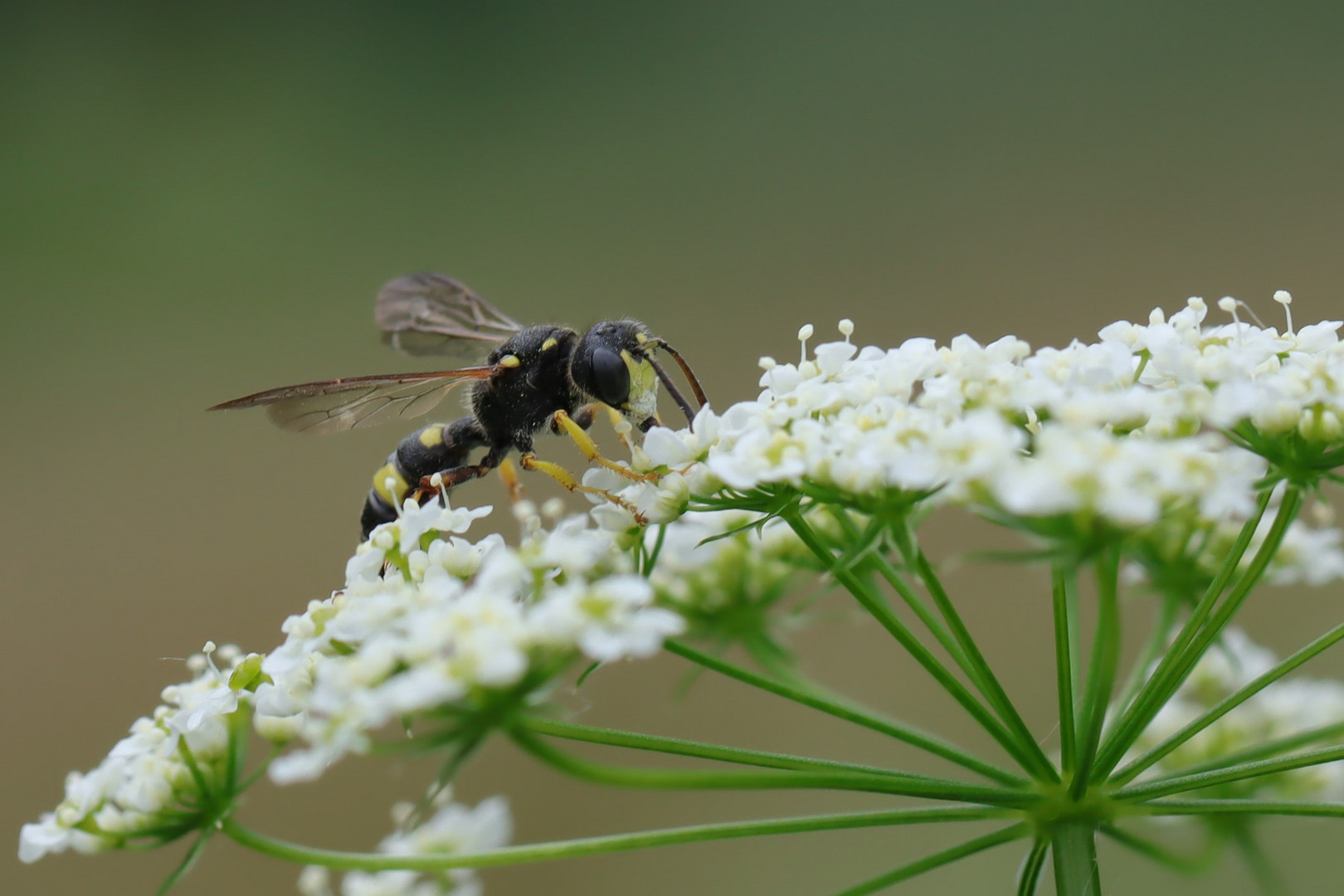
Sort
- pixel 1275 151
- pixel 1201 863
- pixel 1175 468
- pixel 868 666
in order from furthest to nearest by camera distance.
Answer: pixel 1275 151 < pixel 868 666 < pixel 1201 863 < pixel 1175 468

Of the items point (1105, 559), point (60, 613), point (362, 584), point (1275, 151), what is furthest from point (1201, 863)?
point (1275, 151)

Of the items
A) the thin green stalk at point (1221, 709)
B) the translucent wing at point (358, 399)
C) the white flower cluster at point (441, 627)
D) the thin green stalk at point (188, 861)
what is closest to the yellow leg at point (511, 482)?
the white flower cluster at point (441, 627)

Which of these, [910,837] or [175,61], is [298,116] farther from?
[910,837]

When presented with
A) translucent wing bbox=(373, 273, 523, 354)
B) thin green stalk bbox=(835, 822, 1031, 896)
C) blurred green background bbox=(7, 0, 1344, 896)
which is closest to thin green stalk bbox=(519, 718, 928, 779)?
thin green stalk bbox=(835, 822, 1031, 896)

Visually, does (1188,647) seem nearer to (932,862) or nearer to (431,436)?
(932,862)

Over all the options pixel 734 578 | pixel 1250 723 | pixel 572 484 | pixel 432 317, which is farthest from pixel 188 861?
pixel 1250 723

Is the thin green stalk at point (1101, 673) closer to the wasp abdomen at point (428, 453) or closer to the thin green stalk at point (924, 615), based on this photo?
the thin green stalk at point (924, 615)
